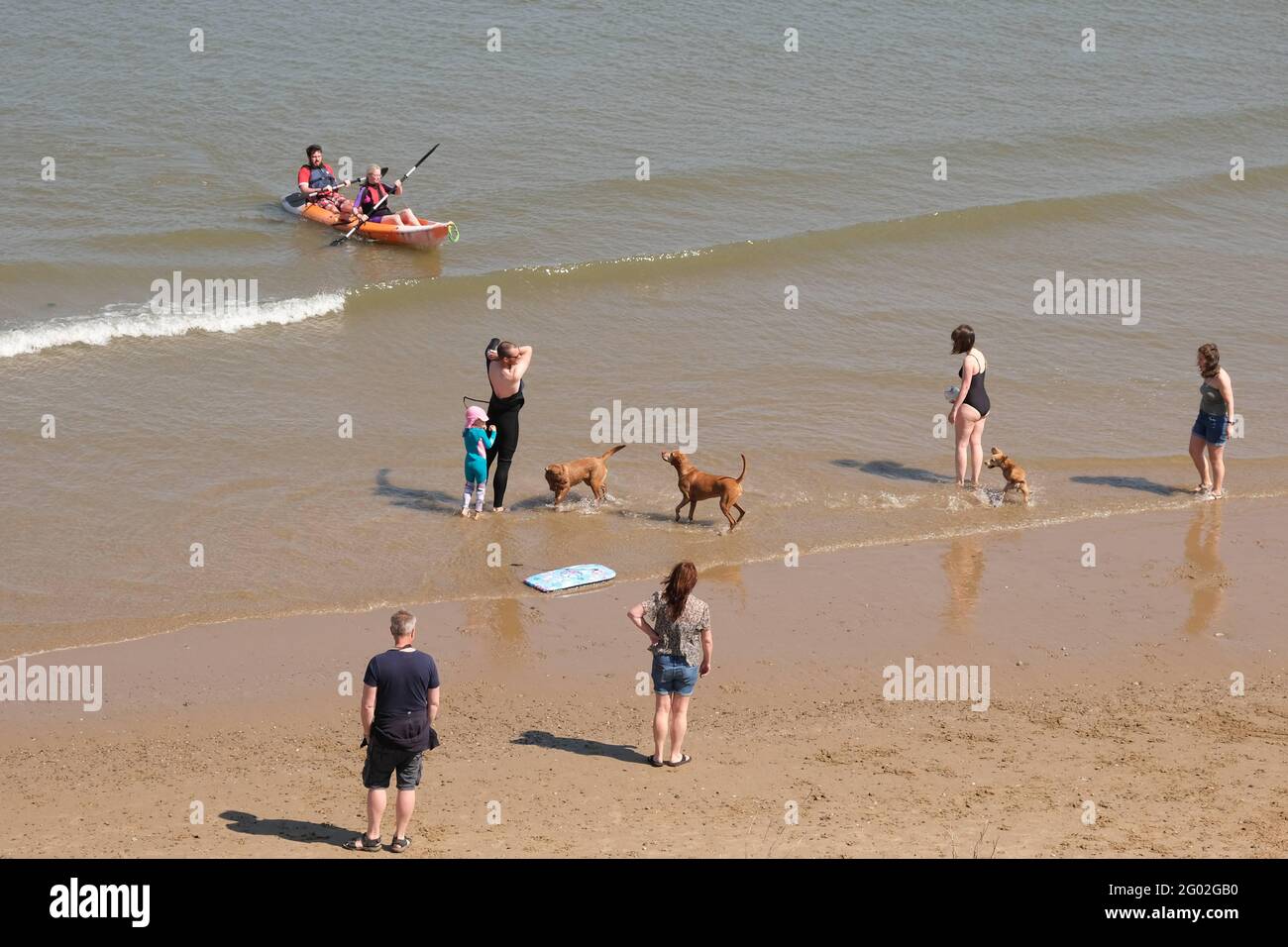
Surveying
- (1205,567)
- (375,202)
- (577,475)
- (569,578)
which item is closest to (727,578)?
(569,578)

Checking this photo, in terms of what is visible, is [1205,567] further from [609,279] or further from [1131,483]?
[609,279]

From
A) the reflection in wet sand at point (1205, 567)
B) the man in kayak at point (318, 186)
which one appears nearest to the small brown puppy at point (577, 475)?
the reflection in wet sand at point (1205, 567)

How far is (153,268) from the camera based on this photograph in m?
18.3

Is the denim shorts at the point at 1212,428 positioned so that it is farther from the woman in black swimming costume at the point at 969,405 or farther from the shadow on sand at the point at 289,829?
the shadow on sand at the point at 289,829

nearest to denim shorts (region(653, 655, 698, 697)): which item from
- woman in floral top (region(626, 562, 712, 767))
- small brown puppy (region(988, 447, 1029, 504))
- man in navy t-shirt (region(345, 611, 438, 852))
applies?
woman in floral top (region(626, 562, 712, 767))

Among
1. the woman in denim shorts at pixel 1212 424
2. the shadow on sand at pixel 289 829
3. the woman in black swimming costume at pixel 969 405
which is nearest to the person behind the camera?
the shadow on sand at pixel 289 829

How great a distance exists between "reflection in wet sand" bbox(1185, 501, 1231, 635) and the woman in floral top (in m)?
3.86

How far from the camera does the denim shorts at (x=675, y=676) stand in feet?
26.2

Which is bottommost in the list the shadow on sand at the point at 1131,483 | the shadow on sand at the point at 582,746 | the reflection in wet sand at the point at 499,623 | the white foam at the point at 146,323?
the shadow on sand at the point at 582,746

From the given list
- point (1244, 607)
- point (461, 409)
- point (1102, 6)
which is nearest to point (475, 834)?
point (1244, 607)

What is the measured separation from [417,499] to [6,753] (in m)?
4.46

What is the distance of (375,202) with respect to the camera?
64.4 ft

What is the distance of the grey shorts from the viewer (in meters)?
7.08

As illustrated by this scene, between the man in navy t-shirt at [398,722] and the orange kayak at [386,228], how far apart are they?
1256cm
